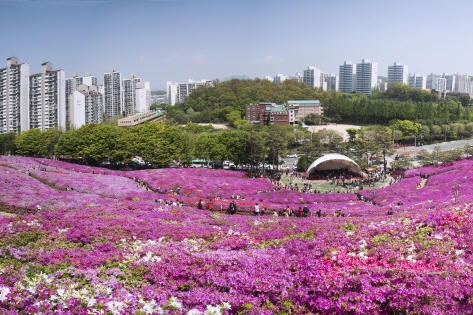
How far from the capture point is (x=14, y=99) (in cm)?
10069

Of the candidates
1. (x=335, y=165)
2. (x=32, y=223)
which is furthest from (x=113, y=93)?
(x=32, y=223)

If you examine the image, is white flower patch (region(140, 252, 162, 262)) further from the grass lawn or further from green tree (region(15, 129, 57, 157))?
green tree (region(15, 129, 57, 157))

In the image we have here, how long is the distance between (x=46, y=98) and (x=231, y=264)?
335 feet

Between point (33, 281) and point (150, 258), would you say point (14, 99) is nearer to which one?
point (150, 258)

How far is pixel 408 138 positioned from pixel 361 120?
27.2 metres

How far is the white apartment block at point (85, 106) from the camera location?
106m

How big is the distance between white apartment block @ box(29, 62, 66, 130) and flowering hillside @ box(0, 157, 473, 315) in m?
91.5

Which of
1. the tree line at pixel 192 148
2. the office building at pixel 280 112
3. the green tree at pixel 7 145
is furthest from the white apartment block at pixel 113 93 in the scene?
the tree line at pixel 192 148

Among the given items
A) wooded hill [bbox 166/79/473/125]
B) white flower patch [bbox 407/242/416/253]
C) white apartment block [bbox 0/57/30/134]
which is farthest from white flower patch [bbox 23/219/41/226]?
wooded hill [bbox 166/79/473/125]

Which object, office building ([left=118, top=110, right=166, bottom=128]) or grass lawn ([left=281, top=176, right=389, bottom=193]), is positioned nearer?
grass lawn ([left=281, top=176, right=389, bottom=193])

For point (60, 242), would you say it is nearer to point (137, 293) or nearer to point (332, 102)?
point (137, 293)

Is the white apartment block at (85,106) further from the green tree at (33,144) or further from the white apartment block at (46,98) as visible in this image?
the green tree at (33,144)

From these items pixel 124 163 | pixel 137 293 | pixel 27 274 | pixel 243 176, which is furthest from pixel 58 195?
pixel 124 163

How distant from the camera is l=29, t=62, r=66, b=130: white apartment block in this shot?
10194 cm
